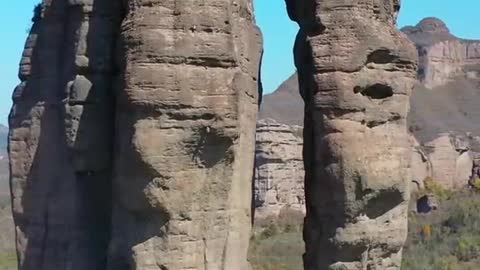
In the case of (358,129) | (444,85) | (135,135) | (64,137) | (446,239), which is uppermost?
(444,85)

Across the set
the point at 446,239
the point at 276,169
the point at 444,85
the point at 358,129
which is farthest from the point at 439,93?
the point at 358,129

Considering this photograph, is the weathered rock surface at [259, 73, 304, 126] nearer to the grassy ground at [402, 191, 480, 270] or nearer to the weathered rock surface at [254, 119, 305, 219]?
the grassy ground at [402, 191, 480, 270]

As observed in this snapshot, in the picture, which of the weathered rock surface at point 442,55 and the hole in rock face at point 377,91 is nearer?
the hole in rock face at point 377,91

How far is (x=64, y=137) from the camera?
11.9 metres

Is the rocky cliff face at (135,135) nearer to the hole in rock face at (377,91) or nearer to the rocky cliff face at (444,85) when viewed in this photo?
the hole in rock face at (377,91)

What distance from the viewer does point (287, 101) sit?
93.6 meters

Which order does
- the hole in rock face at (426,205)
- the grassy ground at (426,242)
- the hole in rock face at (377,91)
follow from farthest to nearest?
the hole in rock face at (426,205), the grassy ground at (426,242), the hole in rock face at (377,91)

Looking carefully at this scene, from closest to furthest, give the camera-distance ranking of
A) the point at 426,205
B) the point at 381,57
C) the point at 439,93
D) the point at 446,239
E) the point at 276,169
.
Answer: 1. the point at 381,57
2. the point at 446,239
3. the point at 276,169
4. the point at 426,205
5. the point at 439,93

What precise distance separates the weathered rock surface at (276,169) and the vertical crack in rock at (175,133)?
2888 cm

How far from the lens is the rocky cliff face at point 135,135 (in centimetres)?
1033

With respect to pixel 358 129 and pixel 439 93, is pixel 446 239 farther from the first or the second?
pixel 439 93

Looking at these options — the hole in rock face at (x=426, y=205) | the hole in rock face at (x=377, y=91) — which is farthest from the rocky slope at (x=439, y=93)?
the hole in rock face at (x=377, y=91)

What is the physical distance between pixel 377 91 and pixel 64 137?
379 centimetres

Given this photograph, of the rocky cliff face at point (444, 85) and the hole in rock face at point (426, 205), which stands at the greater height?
the rocky cliff face at point (444, 85)
